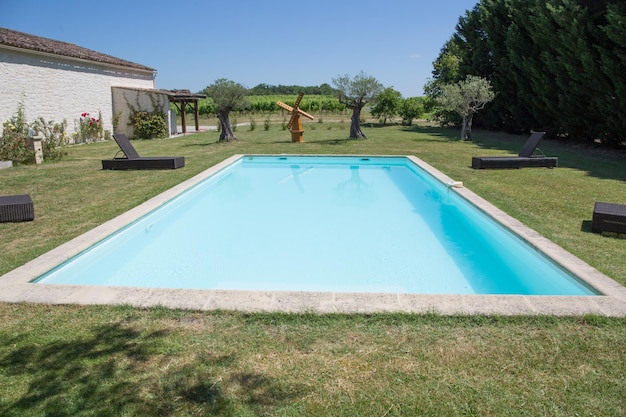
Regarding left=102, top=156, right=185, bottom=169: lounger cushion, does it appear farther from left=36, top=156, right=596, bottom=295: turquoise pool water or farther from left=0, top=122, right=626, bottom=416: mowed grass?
left=0, top=122, right=626, bottom=416: mowed grass

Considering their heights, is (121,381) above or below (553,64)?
below

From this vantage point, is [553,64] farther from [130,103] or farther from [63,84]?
[63,84]

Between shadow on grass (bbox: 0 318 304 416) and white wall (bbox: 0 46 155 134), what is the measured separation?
50.9 feet

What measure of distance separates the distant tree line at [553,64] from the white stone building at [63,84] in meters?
18.5

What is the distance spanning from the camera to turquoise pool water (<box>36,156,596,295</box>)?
5309 mm


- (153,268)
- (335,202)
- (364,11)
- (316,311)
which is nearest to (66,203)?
(153,268)

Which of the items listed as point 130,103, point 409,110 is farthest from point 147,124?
point 409,110

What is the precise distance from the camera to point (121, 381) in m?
2.87

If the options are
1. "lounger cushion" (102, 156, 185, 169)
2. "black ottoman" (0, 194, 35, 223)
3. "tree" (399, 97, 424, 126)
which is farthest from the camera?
"tree" (399, 97, 424, 126)

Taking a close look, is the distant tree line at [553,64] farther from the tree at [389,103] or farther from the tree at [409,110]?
the tree at [389,103]

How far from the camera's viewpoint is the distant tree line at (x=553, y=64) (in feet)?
49.7

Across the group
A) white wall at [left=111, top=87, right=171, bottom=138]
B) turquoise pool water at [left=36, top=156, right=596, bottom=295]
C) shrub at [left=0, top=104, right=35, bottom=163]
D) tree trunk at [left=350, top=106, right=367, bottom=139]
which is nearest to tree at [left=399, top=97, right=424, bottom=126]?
tree trunk at [left=350, top=106, right=367, bottom=139]

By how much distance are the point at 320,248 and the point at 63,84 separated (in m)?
17.3

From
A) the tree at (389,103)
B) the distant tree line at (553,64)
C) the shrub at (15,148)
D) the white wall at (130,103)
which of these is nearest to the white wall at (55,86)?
the white wall at (130,103)
